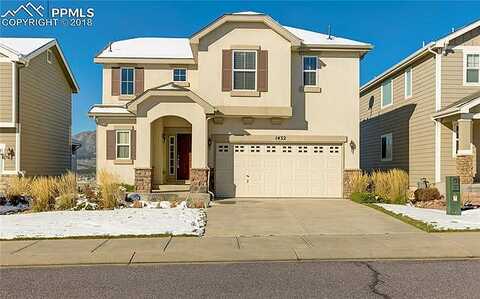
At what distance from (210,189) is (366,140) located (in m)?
14.2

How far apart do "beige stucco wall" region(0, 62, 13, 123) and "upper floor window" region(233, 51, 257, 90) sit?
9989 millimetres

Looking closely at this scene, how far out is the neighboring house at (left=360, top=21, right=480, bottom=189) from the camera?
18.3 meters

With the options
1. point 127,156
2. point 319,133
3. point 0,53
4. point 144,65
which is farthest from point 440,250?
point 0,53

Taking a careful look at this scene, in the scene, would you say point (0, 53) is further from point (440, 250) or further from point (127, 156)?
point (440, 250)

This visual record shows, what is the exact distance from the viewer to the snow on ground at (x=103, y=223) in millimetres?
11273

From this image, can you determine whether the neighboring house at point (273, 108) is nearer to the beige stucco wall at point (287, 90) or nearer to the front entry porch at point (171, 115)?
the beige stucco wall at point (287, 90)

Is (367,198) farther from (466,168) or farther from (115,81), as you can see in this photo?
(115,81)

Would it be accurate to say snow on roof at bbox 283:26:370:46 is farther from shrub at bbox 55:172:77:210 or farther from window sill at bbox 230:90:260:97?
shrub at bbox 55:172:77:210

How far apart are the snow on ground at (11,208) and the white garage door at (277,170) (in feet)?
24.5

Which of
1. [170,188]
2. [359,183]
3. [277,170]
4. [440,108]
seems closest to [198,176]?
[170,188]

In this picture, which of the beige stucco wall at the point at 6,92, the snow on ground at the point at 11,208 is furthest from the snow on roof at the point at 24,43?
the snow on ground at the point at 11,208

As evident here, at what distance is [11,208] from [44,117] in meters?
9.54

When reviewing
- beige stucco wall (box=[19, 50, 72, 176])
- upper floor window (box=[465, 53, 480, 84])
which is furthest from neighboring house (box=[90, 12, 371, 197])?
upper floor window (box=[465, 53, 480, 84])

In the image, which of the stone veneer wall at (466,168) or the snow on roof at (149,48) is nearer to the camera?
the stone veneer wall at (466,168)
